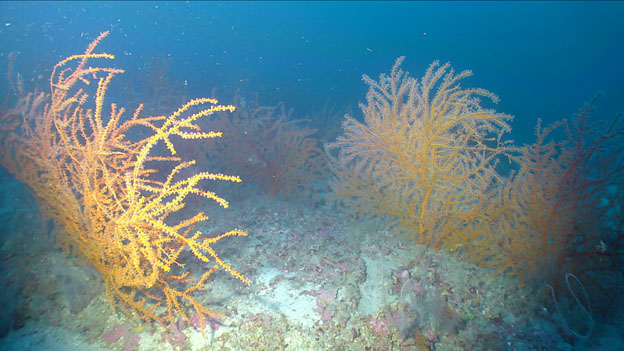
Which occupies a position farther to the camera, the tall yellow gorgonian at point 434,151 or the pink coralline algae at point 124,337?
the tall yellow gorgonian at point 434,151

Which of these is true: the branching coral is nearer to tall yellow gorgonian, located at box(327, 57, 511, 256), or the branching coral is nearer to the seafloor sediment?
tall yellow gorgonian, located at box(327, 57, 511, 256)

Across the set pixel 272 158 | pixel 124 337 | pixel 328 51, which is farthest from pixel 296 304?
pixel 328 51

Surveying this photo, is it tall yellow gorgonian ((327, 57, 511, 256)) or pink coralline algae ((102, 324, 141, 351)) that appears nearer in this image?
pink coralline algae ((102, 324, 141, 351))

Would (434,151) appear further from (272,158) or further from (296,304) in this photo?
(272,158)

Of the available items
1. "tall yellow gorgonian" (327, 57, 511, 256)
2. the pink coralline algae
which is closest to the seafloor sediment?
the pink coralline algae

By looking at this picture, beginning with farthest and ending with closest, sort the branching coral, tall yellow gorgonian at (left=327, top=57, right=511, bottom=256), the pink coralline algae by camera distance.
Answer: the branching coral < tall yellow gorgonian at (left=327, top=57, right=511, bottom=256) < the pink coralline algae

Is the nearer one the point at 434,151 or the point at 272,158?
the point at 434,151

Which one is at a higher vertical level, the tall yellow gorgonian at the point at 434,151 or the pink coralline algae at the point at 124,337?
the tall yellow gorgonian at the point at 434,151

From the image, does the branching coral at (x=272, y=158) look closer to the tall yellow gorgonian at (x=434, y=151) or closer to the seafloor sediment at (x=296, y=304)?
the tall yellow gorgonian at (x=434, y=151)

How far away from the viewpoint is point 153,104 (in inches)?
325

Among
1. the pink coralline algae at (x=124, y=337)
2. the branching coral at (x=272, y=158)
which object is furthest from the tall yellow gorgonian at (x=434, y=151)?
the pink coralline algae at (x=124, y=337)

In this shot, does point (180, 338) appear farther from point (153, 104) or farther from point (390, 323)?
point (153, 104)

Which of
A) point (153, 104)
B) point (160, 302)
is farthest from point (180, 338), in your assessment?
point (153, 104)

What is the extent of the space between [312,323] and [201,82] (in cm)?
1775
